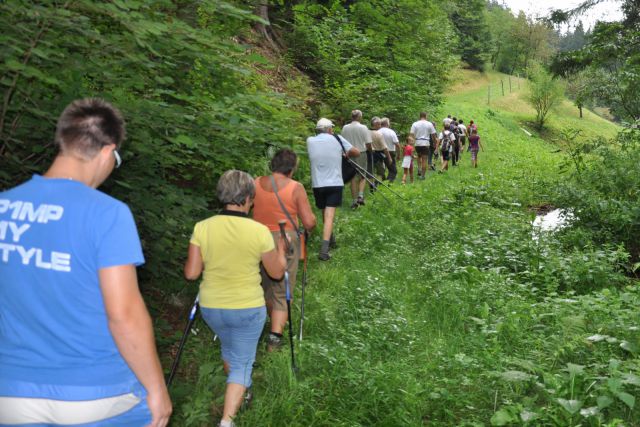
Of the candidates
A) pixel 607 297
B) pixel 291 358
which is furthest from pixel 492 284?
pixel 291 358

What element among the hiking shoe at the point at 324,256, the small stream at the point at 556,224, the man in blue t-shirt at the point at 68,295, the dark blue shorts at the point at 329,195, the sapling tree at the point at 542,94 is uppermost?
the sapling tree at the point at 542,94

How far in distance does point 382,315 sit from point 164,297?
2329mm

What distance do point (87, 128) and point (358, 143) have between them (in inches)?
367

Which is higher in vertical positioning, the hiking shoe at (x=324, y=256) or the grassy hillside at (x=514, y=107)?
the grassy hillside at (x=514, y=107)

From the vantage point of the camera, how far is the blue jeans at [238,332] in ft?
12.9

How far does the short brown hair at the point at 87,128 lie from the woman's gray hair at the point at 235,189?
1733 millimetres

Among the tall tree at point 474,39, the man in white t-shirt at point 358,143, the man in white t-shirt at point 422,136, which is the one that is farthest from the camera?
the tall tree at point 474,39

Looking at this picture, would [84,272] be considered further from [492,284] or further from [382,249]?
[382,249]

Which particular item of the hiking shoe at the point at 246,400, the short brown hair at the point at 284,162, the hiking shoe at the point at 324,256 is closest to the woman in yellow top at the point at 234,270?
the hiking shoe at the point at 246,400

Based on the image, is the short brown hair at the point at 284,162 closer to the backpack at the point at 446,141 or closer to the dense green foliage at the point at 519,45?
the backpack at the point at 446,141

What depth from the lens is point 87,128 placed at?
2117 mm

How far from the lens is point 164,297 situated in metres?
6.03

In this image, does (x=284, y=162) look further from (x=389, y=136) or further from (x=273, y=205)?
(x=389, y=136)

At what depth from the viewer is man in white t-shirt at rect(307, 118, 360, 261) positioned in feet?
26.4
